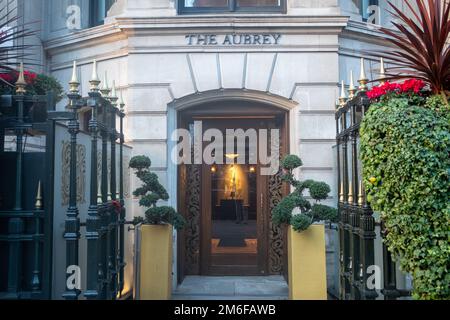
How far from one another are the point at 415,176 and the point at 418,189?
0.14 meters

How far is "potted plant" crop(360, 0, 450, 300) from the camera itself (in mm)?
4480

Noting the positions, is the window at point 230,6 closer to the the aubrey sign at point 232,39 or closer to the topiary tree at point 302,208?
the the aubrey sign at point 232,39

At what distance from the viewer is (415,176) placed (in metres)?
4.51

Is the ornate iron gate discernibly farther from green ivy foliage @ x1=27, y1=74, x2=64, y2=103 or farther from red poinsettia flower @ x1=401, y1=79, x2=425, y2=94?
red poinsettia flower @ x1=401, y1=79, x2=425, y2=94

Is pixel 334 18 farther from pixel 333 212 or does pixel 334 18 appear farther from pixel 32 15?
pixel 32 15

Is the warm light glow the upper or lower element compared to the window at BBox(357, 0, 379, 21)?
lower

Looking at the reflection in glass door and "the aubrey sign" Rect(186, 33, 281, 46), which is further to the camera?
the reflection in glass door

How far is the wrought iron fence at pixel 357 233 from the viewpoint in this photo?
5410 mm

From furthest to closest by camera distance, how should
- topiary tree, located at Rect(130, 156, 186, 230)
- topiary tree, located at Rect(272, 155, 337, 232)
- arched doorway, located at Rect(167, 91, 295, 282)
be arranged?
arched doorway, located at Rect(167, 91, 295, 282)
topiary tree, located at Rect(130, 156, 186, 230)
topiary tree, located at Rect(272, 155, 337, 232)

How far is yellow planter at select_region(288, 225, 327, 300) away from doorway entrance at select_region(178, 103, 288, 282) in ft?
7.32

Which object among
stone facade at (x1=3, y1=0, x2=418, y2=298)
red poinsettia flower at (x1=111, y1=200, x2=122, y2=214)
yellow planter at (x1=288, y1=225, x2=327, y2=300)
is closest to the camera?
red poinsettia flower at (x1=111, y1=200, x2=122, y2=214)

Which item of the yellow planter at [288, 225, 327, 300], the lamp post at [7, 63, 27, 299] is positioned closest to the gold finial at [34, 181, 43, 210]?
the lamp post at [7, 63, 27, 299]

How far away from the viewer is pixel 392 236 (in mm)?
Result: 4781
